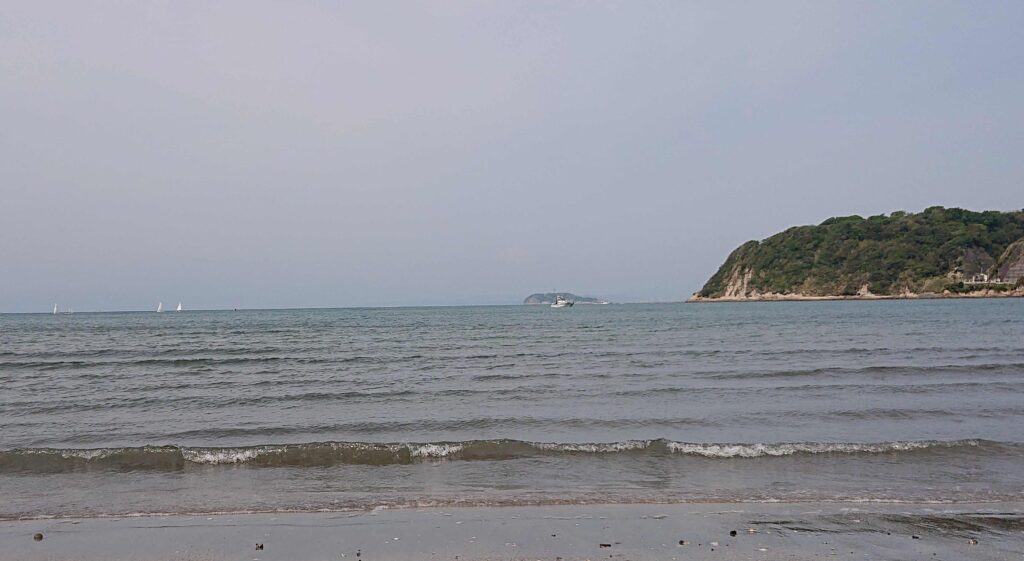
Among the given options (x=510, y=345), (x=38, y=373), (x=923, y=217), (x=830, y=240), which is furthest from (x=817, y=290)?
(x=38, y=373)

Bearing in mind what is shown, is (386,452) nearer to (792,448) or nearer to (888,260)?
(792,448)

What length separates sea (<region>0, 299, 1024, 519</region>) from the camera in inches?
364

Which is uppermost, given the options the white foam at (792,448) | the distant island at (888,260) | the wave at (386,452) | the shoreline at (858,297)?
the distant island at (888,260)

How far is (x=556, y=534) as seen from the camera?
7215mm

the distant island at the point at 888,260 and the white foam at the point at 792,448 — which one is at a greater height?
the distant island at the point at 888,260

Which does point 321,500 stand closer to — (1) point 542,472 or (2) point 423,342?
(1) point 542,472

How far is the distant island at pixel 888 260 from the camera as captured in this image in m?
127

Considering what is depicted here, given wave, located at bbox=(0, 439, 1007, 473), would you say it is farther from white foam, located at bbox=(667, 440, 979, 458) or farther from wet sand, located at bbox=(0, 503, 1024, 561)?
wet sand, located at bbox=(0, 503, 1024, 561)

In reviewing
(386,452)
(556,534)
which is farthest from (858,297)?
(556,534)

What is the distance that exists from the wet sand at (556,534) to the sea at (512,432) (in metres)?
0.53

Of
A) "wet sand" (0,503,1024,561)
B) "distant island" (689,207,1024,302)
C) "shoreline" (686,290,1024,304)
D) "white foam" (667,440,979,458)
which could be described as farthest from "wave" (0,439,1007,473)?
"distant island" (689,207,1024,302)

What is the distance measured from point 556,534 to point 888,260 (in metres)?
152

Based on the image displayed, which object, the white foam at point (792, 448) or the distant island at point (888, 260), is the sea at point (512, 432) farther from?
the distant island at point (888, 260)

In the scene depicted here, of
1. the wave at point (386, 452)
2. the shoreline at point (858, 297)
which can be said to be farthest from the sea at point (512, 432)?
the shoreline at point (858, 297)
